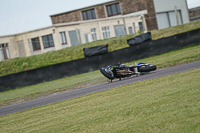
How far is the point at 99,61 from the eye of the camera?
2353 cm

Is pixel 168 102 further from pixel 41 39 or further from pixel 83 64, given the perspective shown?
pixel 41 39

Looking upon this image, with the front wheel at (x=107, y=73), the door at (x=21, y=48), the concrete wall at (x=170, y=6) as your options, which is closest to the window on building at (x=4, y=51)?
the door at (x=21, y=48)

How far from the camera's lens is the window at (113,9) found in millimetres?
51000

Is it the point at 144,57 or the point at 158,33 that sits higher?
the point at 158,33

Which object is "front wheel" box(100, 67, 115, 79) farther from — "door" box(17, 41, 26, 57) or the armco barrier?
"door" box(17, 41, 26, 57)

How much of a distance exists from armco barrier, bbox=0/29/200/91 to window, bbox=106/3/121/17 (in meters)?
28.1

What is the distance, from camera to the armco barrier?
23.1 metres

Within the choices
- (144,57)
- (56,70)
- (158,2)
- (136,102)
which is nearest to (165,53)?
(144,57)

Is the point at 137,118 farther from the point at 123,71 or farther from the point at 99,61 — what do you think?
the point at 99,61

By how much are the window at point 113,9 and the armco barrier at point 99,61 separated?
28.1 meters

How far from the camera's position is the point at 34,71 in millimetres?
23234

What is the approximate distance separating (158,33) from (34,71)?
13067mm

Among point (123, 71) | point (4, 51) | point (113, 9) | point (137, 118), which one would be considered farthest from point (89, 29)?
point (137, 118)

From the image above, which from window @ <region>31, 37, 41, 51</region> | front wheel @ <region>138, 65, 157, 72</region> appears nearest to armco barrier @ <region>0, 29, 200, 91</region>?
front wheel @ <region>138, 65, 157, 72</region>
